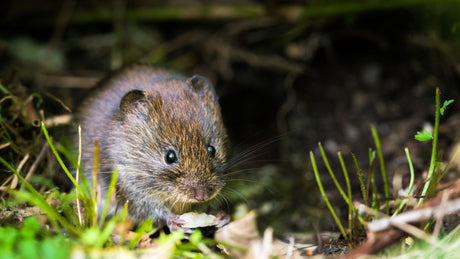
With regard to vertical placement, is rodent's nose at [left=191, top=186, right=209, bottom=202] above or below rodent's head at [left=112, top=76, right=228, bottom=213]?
below

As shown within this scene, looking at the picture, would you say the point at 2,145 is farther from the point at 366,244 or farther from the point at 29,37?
the point at 29,37

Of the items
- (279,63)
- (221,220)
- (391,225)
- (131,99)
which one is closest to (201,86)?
(131,99)

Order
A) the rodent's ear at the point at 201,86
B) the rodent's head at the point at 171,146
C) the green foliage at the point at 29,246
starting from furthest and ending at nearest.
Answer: the rodent's ear at the point at 201,86 → the rodent's head at the point at 171,146 → the green foliage at the point at 29,246

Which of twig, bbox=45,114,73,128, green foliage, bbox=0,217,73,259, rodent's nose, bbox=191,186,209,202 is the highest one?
twig, bbox=45,114,73,128

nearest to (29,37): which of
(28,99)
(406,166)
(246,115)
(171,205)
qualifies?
(28,99)

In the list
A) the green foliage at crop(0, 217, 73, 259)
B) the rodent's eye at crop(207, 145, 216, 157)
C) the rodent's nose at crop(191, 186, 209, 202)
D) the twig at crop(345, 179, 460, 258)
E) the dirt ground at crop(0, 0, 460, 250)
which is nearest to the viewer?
the green foliage at crop(0, 217, 73, 259)

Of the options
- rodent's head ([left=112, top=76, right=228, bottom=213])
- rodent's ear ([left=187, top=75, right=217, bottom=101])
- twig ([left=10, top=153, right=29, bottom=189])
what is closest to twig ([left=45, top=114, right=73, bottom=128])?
twig ([left=10, top=153, right=29, bottom=189])

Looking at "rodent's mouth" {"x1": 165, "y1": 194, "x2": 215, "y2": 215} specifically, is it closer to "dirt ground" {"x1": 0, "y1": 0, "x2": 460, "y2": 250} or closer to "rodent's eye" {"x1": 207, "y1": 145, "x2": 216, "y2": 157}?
"rodent's eye" {"x1": 207, "y1": 145, "x2": 216, "y2": 157}

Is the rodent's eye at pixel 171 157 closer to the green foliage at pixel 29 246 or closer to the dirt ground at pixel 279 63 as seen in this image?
the green foliage at pixel 29 246

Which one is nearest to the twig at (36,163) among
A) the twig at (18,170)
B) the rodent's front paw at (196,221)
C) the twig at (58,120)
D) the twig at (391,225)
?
the twig at (18,170)
